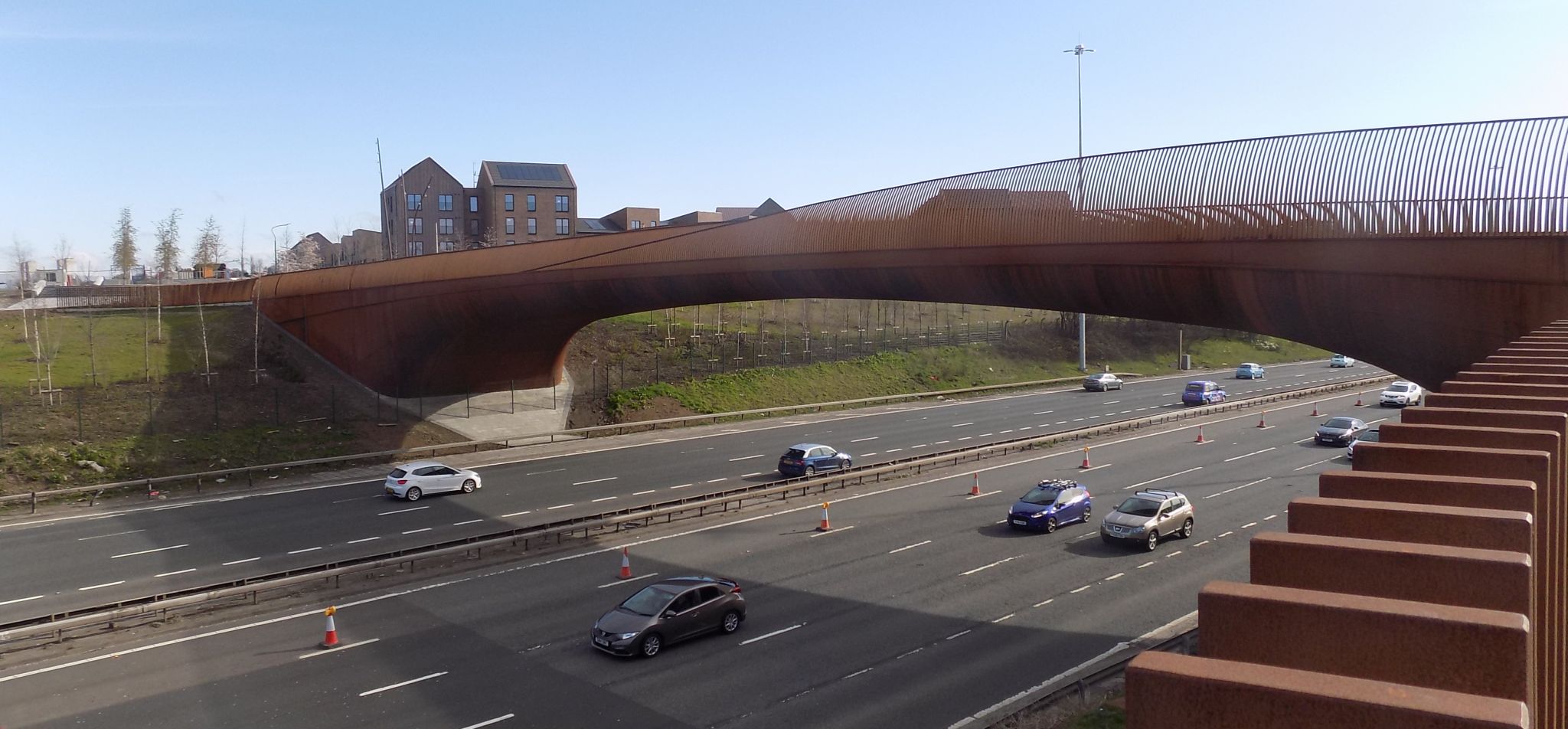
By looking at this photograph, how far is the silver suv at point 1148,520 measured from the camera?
1032 inches

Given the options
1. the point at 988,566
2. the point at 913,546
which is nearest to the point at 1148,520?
the point at 988,566

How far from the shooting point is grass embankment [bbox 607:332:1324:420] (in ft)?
176

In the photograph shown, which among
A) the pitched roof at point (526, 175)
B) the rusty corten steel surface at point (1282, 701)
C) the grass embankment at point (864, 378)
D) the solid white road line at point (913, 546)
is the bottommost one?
the solid white road line at point (913, 546)

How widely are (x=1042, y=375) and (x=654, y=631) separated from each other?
183ft

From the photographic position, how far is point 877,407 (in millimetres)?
57844

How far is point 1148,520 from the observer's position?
26.3 m

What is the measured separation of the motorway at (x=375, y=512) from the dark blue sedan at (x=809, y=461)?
40.0 inches

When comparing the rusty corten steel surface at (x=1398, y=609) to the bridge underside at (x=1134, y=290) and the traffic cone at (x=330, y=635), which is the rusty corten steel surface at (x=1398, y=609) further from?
the traffic cone at (x=330, y=635)

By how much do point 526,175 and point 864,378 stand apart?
58008 millimetres

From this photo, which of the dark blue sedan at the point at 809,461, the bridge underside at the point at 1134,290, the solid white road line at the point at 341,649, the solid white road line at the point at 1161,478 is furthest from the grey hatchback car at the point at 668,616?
the solid white road line at the point at 1161,478

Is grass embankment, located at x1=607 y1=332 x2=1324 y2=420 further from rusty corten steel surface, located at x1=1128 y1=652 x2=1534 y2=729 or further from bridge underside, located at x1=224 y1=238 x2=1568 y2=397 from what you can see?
rusty corten steel surface, located at x1=1128 y1=652 x2=1534 y2=729

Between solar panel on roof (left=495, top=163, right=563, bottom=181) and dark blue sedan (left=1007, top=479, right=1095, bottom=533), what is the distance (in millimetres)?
86319

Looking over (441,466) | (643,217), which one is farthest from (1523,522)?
(643,217)

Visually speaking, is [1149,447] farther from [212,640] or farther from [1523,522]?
[1523,522]
